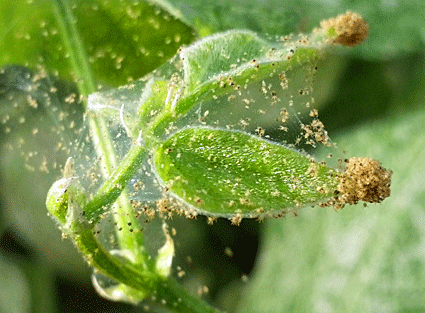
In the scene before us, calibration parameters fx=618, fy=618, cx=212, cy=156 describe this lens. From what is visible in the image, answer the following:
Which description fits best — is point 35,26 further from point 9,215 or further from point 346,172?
point 9,215

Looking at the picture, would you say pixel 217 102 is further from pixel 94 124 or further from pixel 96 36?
pixel 96 36

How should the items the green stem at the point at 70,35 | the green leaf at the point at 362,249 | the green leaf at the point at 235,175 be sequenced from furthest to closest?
the green leaf at the point at 362,249
the green stem at the point at 70,35
the green leaf at the point at 235,175

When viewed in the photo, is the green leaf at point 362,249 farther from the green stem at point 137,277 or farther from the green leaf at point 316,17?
the green stem at point 137,277

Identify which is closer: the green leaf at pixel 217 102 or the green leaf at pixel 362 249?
the green leaf at pixel 217 102

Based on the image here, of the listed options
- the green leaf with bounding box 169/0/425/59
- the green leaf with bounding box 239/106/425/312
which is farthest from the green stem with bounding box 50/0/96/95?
the green leaf with bounding box 239/106/425/312

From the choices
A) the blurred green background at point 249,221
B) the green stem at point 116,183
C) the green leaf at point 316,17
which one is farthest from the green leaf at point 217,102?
the green leaf at point 316,17

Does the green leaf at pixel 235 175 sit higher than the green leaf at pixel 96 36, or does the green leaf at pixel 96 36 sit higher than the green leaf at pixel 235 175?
the green leaf at pixel 96 36

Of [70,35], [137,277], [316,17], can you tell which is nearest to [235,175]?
[137,277]

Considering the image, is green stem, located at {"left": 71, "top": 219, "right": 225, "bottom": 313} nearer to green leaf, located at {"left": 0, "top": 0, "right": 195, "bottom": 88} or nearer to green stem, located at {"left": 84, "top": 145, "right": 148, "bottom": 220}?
green stem, located at {"left": 84, "top": 145, "right": 148, "bottom": 220}
